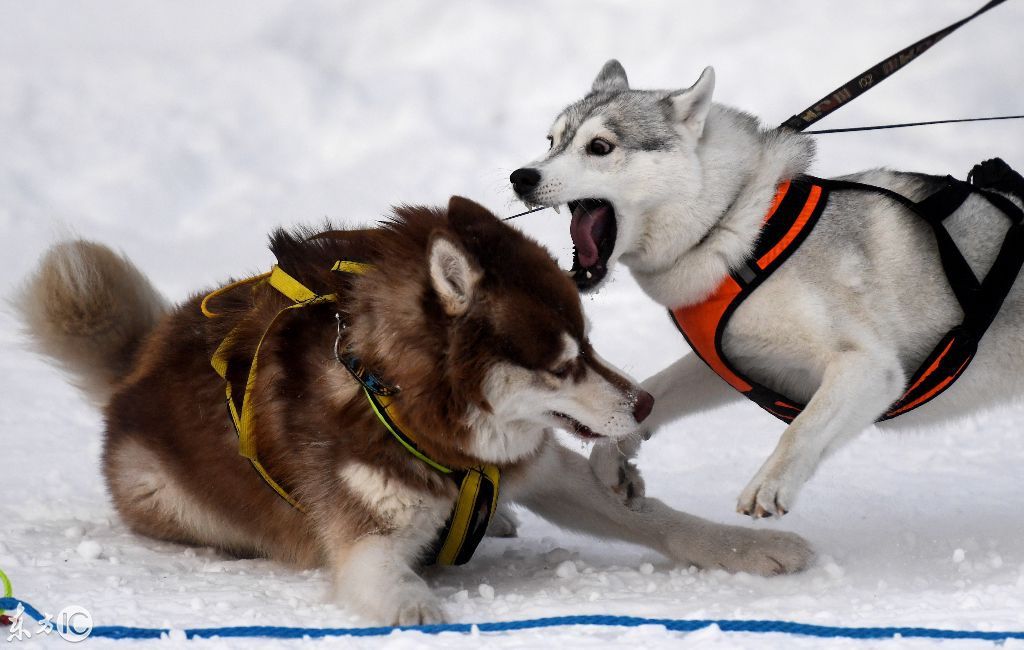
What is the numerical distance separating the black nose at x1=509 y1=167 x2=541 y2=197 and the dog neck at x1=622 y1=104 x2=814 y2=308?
35 centimetres

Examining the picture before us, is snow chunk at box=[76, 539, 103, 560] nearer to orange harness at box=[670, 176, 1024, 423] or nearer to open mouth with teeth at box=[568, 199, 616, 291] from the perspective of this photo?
open mouth with teeth at box=[568, 199, 616, 291]

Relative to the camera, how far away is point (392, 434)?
8.77 ft

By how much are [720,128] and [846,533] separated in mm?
1385

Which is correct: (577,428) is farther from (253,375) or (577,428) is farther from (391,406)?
(253,375)

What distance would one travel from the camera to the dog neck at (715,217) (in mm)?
2936

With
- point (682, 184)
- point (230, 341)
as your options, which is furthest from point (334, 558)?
point (682, 184)

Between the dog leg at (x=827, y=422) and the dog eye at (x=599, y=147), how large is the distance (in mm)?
913

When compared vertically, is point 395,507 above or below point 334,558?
above

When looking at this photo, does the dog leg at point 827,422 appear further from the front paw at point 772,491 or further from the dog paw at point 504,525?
the dog paw at point 504,525

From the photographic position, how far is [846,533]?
332 centimetres

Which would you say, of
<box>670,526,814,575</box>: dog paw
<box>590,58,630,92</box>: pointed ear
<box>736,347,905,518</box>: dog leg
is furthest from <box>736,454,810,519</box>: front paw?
<box>590,58,630,92</box>: pointed ear

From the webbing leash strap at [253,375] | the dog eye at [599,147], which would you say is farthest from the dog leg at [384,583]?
the dog eye at [599,147]

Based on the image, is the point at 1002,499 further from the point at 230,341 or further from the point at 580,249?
the point at 230,341

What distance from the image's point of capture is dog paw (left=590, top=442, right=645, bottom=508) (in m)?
3.07
